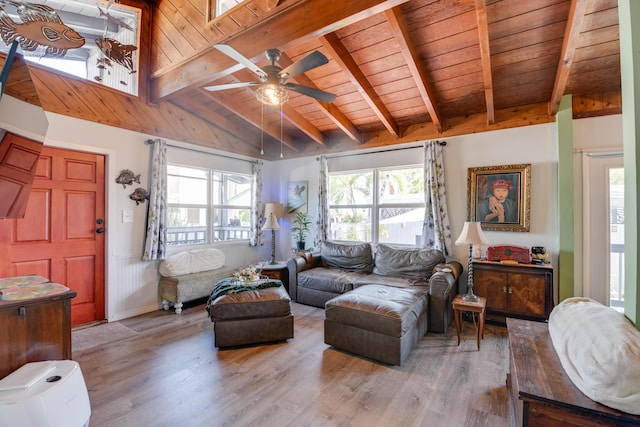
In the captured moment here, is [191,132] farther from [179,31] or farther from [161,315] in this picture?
[161,315]

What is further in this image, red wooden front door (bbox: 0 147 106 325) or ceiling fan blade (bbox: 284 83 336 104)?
red wooden front door (bbox: 0 147 106 325)

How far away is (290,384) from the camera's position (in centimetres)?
227

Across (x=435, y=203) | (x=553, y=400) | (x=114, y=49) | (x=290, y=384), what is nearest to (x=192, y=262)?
(x=290, y=384)

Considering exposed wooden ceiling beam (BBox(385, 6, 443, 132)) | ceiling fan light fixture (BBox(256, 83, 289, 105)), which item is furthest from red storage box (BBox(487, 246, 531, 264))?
ceiling fan light fixture (BBox(256, 83, 289, 105))

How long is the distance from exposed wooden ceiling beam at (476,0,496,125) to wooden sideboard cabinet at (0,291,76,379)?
356cm

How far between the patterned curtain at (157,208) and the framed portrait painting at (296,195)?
91.7 inches

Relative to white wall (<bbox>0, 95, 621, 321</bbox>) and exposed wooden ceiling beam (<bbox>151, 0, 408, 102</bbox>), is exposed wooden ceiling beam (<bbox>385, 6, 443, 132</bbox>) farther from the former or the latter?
white wall (<bbox>0, 95, 621, 321</bbox>)

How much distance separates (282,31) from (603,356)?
10.3 feet

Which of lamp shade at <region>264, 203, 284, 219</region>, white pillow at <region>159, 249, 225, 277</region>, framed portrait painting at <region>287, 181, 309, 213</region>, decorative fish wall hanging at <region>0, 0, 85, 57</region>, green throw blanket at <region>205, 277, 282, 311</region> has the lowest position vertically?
green throw blanket at <region>205, 277, 282, 311</region>

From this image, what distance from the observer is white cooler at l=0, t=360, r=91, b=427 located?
4.40ft

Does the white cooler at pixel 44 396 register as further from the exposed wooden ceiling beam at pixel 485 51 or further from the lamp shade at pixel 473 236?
the exposed wooden ceiling beam at pixel 485 51

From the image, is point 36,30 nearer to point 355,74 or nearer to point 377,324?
point 355,74

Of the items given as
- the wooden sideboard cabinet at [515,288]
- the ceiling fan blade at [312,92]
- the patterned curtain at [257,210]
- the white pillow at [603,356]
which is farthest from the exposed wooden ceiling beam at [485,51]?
the patterned curtain at [257,210]

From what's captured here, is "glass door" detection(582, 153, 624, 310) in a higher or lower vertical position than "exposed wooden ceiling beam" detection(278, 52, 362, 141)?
lower
